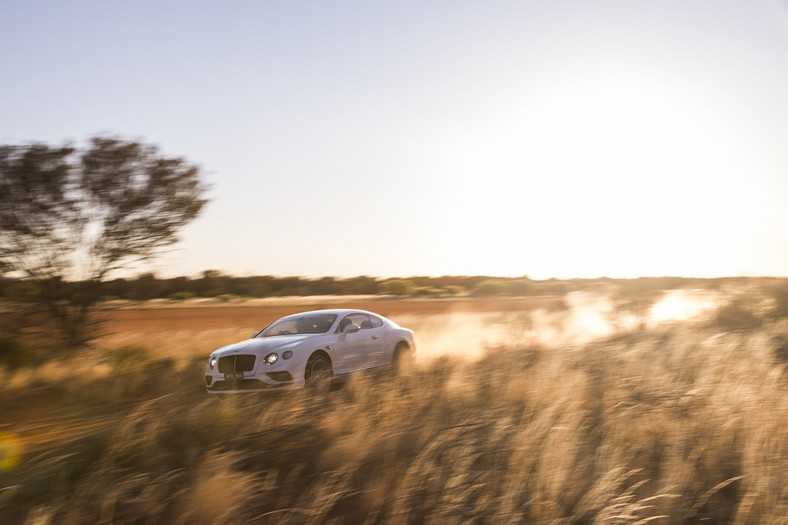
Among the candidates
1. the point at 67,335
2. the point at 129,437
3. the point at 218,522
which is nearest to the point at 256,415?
the point at 129,437

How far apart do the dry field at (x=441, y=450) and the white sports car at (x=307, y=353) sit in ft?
1.55

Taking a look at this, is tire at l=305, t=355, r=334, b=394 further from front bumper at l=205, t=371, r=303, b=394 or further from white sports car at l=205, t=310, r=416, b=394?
front bumper at l=205, t=371, r=303, b=394

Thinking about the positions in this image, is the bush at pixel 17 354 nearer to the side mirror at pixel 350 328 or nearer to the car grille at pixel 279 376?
the car grille at pixel 279 376

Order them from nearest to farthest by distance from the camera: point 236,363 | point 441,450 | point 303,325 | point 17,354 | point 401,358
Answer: point 441,450 → point 236,363 → point 303,325 → point 17,354 → point 401,358

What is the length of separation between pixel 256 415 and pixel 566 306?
2748 cm

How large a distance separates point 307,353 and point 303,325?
1.34 m

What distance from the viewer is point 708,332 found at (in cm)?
1595

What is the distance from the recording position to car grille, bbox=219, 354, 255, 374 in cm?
1019

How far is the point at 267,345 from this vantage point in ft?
34.2

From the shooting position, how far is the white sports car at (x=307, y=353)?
10.0m

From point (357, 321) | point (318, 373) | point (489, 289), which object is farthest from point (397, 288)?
point (318, 373)

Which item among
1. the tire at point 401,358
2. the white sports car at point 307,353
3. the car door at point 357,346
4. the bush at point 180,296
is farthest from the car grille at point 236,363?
the bush at point 180,296

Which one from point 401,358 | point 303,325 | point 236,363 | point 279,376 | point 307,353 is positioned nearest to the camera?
point 279,376

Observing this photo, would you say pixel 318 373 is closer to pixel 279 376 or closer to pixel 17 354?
pixel 279 376
